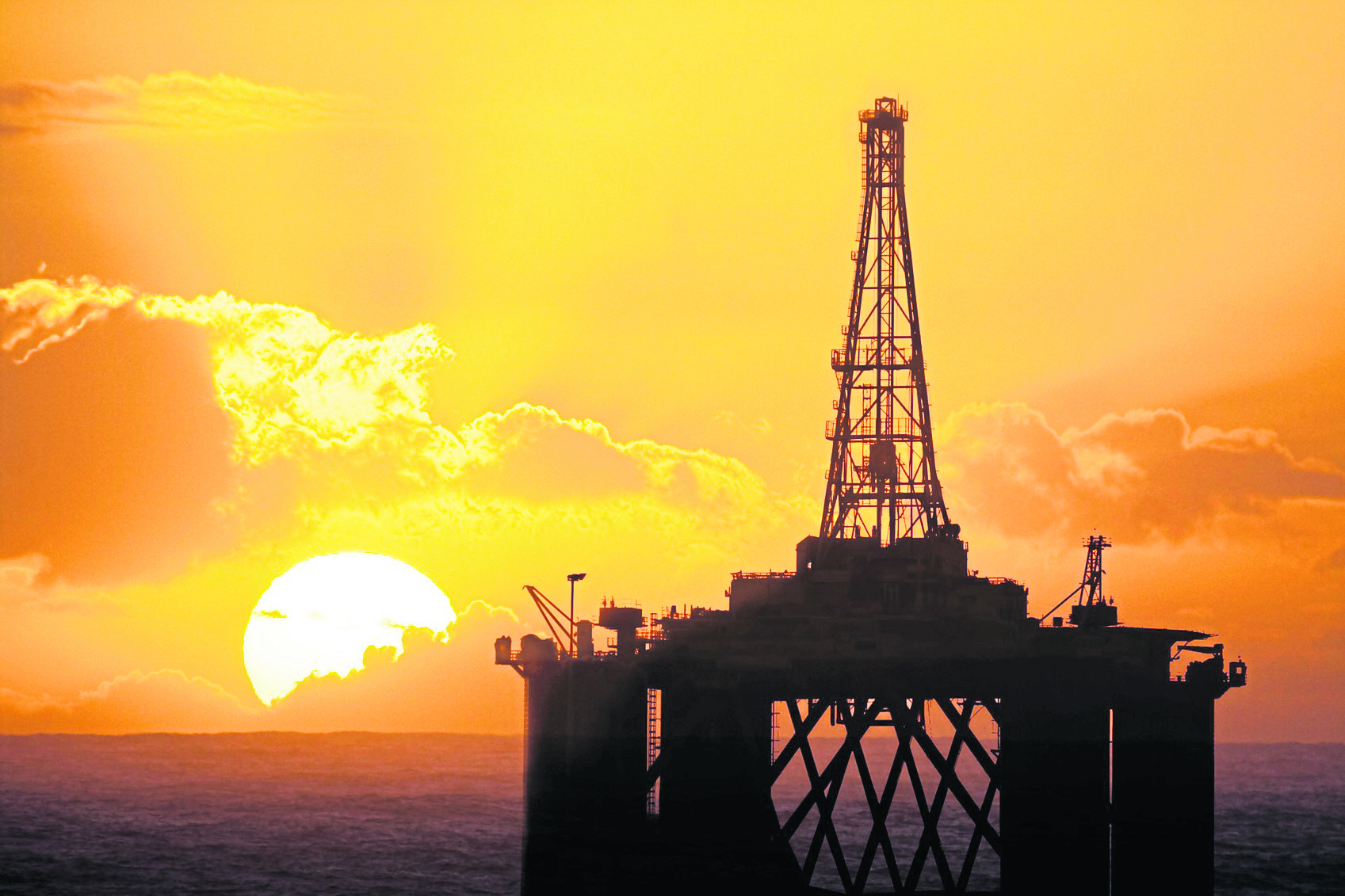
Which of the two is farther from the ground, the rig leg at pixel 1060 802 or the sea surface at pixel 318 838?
the rig leg at pixel 1060 802

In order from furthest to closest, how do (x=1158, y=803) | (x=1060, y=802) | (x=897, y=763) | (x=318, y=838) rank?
(x=318, y=838) < (x=897, y=763) < (x=1158, y=803) < (x=1060, y=802)

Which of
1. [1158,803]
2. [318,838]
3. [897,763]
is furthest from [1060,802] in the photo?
[318,838]

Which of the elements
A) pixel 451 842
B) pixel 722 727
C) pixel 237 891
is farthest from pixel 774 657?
pixel 451 842

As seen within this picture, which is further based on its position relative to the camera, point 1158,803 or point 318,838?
point 318,838

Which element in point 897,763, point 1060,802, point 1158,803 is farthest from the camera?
point 897,763

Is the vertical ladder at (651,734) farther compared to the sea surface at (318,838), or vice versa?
the sea surface at (318,838)

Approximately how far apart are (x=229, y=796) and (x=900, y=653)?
118 m

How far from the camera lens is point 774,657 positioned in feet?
217

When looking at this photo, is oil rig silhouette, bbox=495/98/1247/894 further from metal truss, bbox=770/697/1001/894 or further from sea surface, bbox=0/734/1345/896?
sea surface, bbox=0/734/1345/896

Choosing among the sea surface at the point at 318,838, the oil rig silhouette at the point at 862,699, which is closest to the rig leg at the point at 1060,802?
the oil rig silhouette at the point at 862,699

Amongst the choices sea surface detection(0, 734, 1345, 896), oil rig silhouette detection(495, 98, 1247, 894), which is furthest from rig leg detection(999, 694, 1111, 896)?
sea surface detection(0, 734, 1345, 896)

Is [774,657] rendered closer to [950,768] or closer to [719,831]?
[719,831]

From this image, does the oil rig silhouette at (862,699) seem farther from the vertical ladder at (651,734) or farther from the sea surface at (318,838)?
the sea surface at (318,838)

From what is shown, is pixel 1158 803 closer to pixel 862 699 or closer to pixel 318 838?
pixel 862 699
